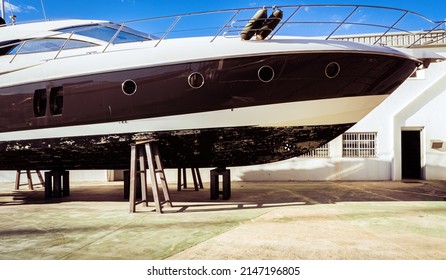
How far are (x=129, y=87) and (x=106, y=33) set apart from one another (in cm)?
184

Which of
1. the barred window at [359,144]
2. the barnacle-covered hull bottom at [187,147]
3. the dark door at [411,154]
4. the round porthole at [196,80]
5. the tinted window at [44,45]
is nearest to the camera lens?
the round porthole at [196,80]

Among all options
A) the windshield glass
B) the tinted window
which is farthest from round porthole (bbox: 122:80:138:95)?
the tinted window

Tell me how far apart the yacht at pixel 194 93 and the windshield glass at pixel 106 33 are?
4 cm

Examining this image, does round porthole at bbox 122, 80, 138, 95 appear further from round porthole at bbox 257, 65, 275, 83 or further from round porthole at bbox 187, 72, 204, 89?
round porthole at bbox 257, 65, 275, 83

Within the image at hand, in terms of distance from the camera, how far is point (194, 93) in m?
5.45

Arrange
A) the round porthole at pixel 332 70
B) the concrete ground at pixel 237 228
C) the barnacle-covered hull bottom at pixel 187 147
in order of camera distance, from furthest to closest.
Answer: the barnacle-covered hull bottom at pixel 187 147 → the round porthole at pixel 332 70 → the concrete ground at pixel 237 228

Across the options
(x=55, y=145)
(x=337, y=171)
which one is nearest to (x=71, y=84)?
(x=55, y=145)

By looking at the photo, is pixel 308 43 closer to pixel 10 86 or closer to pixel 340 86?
pixel 340 86

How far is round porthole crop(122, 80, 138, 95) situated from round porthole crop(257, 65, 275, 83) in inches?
90.1

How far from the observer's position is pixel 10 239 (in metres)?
4.17

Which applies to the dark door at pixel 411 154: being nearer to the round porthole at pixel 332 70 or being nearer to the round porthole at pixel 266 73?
the round porthole at pixel 332 70

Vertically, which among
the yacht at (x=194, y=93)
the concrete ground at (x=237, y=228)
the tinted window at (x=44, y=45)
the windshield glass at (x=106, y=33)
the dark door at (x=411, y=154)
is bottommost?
the concrete ground at (x=237, y=228)

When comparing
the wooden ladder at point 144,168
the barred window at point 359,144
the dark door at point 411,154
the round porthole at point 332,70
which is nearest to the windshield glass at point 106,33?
the wooden ladder at point 144,168

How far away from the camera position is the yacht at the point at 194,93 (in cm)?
527
